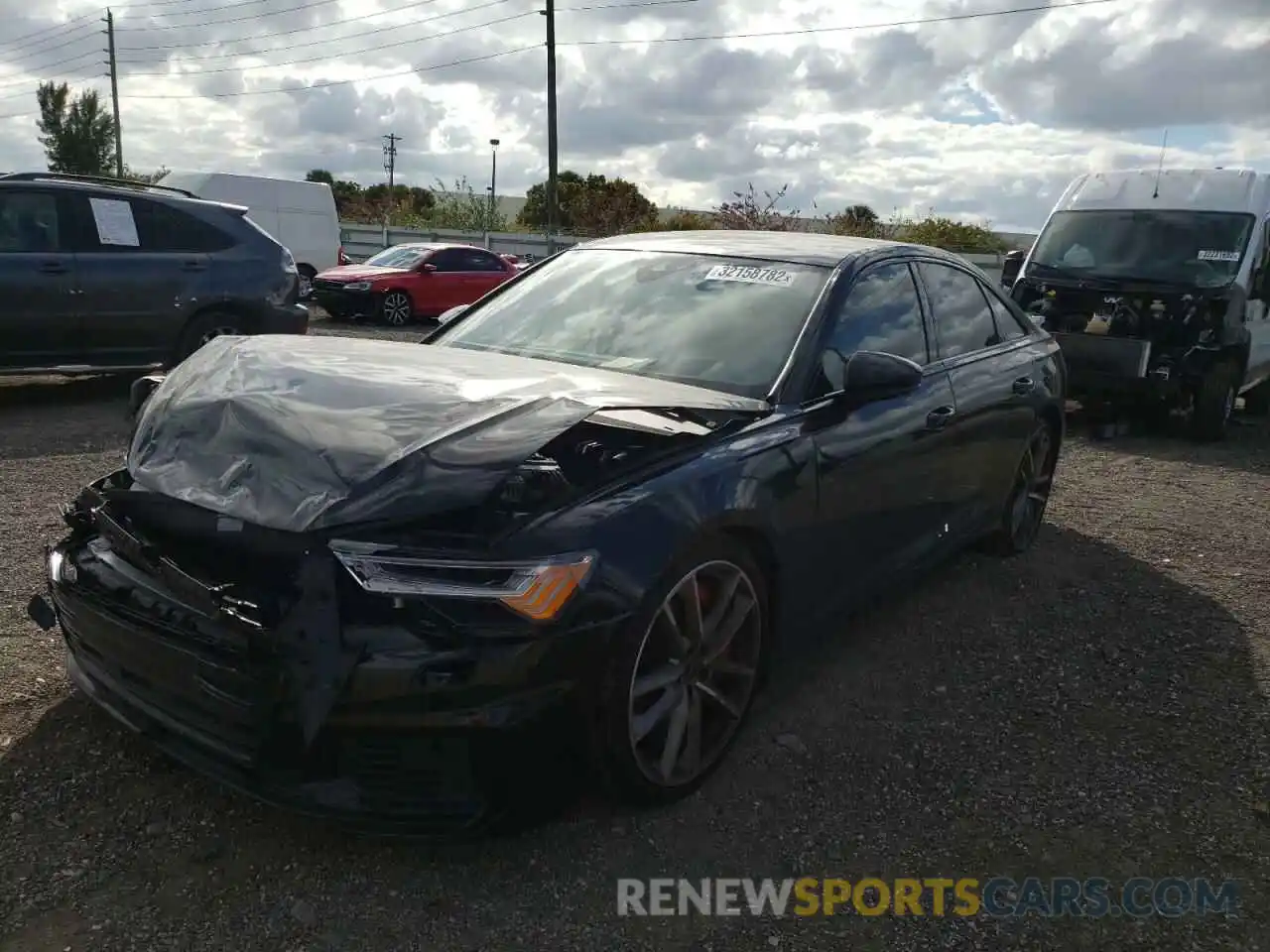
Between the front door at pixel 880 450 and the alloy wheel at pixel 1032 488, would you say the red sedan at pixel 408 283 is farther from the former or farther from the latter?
the front door at pixel 880 450

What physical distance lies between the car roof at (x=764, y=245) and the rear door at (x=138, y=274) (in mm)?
5178

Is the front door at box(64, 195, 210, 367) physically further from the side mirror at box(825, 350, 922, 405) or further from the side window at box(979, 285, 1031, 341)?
the side mirror at box(825, 350, 922, 405)

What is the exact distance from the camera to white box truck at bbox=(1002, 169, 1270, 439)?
8.68m

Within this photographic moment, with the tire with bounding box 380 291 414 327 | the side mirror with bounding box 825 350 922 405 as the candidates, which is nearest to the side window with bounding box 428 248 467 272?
the tire with bounding box 380 291 414 327

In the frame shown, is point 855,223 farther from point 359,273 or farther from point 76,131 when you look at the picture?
point 76,131

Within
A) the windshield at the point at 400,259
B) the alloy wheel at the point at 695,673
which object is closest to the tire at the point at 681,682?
the alloy wheel at the point at 695,673

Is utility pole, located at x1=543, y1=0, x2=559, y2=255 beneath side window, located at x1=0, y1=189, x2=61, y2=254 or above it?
above

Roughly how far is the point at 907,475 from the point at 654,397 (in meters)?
1.27

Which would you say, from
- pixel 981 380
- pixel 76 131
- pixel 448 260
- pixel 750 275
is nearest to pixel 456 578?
pixel 750 275

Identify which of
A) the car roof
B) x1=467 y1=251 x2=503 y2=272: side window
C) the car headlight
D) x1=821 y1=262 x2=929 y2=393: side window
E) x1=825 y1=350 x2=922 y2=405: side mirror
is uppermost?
the car roof

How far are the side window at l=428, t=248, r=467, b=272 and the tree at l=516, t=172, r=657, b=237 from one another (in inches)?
489

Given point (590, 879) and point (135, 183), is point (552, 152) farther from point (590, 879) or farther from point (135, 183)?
point (590, 879)

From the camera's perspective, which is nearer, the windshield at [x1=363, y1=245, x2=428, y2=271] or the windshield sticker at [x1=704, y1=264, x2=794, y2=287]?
the windshield sticker at [x1=704, y1=264, x2=794, y2=287]

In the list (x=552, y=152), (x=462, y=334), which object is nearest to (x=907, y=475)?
(x=462, y=334)
